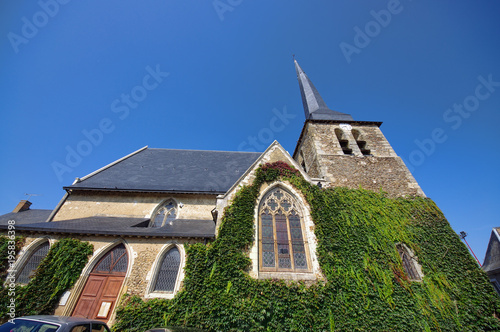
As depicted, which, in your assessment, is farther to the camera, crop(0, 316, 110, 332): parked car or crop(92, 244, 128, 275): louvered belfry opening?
crop(92, 244, 128, 275): louvered belfry opening

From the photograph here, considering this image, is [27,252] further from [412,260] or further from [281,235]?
[412,260]

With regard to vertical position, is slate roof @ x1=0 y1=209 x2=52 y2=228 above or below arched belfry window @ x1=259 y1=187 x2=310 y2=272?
above

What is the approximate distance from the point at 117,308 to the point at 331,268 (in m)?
6.73

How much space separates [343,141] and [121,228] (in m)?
12.3

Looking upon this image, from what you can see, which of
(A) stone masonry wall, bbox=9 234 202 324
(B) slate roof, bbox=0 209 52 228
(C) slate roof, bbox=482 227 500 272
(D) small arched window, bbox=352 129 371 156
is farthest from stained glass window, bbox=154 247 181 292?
(C) slate roof, bbox=482 227 500 272

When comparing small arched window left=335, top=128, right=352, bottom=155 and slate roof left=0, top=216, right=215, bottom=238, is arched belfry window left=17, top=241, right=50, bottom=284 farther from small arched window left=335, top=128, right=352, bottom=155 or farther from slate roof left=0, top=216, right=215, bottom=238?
small arched window left=335, top=128, right=352, bottom=155

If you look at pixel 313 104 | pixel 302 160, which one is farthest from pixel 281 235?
pixel 313 104

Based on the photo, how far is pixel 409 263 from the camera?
22.7ft

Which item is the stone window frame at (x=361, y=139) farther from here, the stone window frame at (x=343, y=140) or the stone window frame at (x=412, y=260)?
the stone window frame at (x=412, y=260)

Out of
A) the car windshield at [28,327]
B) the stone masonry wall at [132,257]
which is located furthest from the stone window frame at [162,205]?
the car windshield at [28,327]

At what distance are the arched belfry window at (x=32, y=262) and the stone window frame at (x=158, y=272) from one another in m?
3.75

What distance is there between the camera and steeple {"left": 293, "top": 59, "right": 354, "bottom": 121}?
42.1 ft
